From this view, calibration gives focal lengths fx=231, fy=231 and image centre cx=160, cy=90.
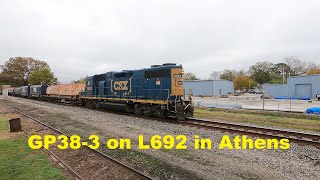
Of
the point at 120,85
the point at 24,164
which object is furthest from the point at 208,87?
the point at 24,164

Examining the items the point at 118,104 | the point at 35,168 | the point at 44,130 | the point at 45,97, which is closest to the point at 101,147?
the point at 35,168

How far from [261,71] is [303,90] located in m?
59.1

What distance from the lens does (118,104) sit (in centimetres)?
1862

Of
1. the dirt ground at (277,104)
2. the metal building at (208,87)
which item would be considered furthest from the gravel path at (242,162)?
the metal building at (208,87)

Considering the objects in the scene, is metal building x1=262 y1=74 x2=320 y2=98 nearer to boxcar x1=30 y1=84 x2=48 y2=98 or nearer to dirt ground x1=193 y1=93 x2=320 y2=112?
dirt ground x1=193 y1=93 x2=320 y2=112

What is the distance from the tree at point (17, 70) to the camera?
94.6 meters

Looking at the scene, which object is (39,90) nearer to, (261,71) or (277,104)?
(277,104)

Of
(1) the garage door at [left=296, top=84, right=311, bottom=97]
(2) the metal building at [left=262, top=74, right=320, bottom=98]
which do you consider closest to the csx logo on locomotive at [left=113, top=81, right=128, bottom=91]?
(2) the metal building at [left=262, top=74, right=320, bottom=98]

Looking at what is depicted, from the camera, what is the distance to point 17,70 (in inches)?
3745

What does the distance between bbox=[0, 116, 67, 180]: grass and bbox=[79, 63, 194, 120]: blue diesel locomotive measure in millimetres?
8202

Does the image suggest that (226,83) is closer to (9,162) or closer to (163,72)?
(163,72)

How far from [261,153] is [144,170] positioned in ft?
14.0

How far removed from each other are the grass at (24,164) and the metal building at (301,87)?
48157 millimetres

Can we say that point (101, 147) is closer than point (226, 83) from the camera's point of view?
Yes
